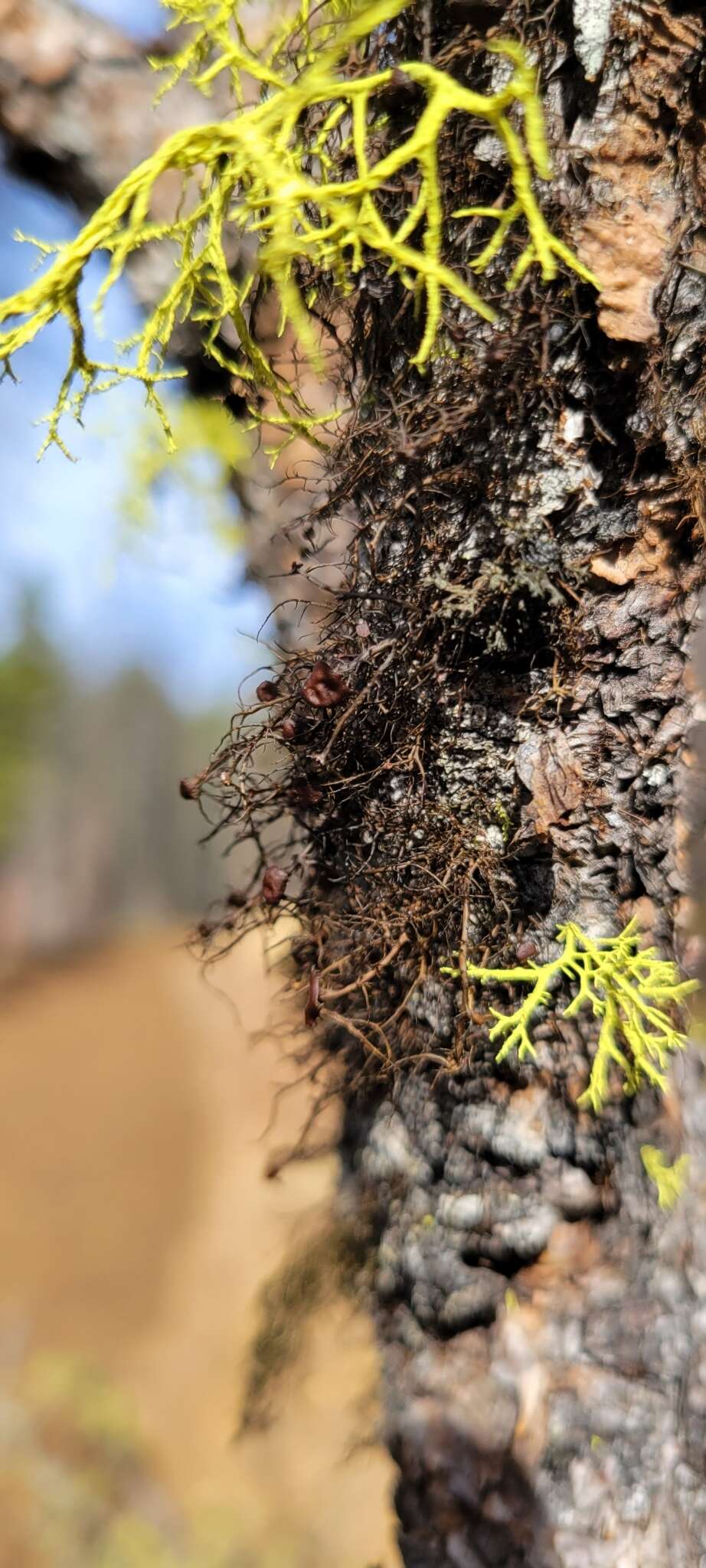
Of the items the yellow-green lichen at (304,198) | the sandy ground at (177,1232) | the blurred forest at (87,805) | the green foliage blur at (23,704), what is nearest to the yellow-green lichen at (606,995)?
the yellow-green lichen at (304,198)

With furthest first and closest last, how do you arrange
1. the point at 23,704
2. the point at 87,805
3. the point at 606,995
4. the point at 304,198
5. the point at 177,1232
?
1. the point at 87,805
2. the point at 23,704
3. the point at 177,1232
4. the point at 606,995
5. the point at 304,198

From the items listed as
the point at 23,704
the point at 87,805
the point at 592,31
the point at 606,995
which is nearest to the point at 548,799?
the point at 606,995

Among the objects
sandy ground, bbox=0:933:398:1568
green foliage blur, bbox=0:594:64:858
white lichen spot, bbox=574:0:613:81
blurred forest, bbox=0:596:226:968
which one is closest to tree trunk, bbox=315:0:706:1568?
white lichen spot, bbox=574:0:613:81

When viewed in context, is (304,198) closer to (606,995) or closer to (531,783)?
(531,783)

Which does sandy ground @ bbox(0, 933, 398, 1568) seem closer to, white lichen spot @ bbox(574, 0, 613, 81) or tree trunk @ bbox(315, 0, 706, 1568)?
tree trunk @ bbox(315, 0, 706, 1568)

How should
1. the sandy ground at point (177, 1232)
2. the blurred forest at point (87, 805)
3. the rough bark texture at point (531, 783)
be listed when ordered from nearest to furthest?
the rough bark texture at point (531, 783), the sandy ground at point (177, 1232), the blurred forest at point (87, 805)

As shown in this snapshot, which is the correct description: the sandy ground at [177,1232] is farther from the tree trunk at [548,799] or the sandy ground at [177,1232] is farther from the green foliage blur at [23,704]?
the green foliage blur at [23,704]
